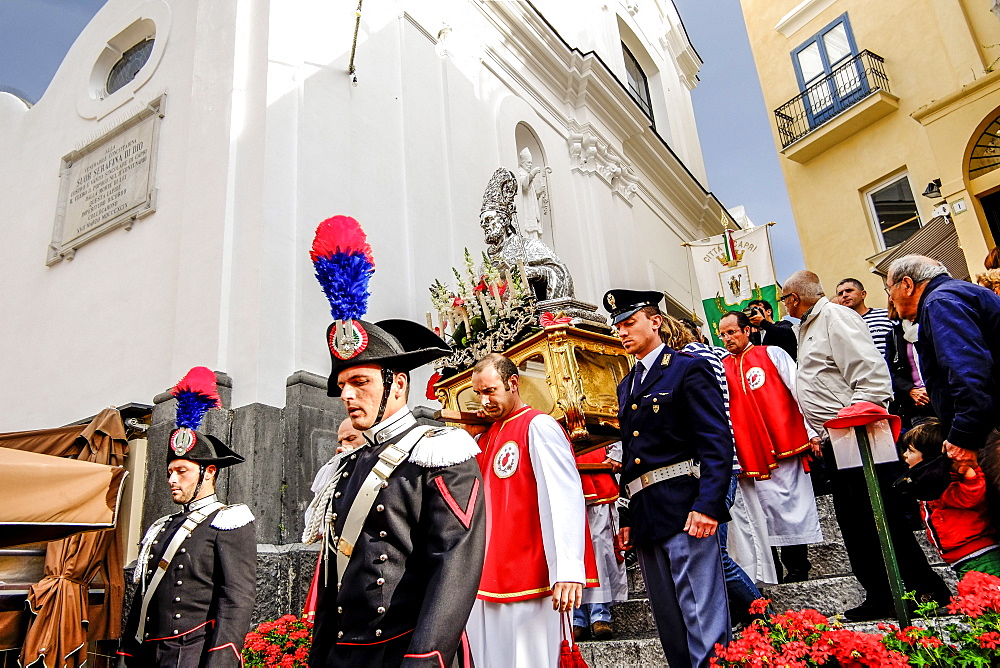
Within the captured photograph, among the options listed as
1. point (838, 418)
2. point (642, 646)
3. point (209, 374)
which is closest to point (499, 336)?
point (209, 374)

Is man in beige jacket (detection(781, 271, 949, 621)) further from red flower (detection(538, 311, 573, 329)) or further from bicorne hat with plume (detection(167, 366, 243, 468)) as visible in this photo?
bicorne hat with plume (detection(167, 366, 243, 468))

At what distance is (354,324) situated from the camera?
2664mm

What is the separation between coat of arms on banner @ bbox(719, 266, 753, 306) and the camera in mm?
13391

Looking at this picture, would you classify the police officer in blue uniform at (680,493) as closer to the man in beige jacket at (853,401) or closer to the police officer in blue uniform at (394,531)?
the man in beige jacket at (853,401)

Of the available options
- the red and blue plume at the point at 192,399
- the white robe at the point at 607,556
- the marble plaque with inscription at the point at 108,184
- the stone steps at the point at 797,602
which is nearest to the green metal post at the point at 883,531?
the stone steps at the point at 797,602

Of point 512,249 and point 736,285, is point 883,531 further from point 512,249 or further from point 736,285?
point 736,285

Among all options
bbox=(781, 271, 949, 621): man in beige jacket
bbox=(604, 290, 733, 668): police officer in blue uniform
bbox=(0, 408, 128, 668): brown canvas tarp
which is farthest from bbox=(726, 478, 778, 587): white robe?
bbox=(0, 408, 128, 668): brown canvas tarp

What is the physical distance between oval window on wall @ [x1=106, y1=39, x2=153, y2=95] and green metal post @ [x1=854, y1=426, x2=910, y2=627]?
914 cm

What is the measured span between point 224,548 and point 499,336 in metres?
3.20

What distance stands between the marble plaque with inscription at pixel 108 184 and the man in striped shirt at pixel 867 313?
21.9ft

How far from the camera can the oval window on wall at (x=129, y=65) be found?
9344 mm

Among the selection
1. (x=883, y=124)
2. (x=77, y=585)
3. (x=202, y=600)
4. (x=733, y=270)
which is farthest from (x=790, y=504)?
(x=883, y=124)

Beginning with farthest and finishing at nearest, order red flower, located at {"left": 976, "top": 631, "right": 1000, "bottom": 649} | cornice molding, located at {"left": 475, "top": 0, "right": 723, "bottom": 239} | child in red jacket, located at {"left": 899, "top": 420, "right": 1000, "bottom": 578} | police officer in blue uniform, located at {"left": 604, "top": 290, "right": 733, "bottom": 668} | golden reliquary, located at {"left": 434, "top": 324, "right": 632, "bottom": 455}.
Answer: cornice molding, located at {"left": 475, "top": 0, "right": 723, "bottom": 239} < golden reliquary, located at {"left": 434, "top": 324, "right": 632, "bottom": 455} < child in red jacket, located at {"left": 899, "top": 420, "right": 1000, "bottom": 578} < police officer in blue uniform, located at {"left": 604, "top": 290, "right": 733, "bottom": 668} < red flower, located at {"left": 976, "top": 631, "right": 1000, "bottom": 649}

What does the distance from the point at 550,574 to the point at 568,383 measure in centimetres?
286
